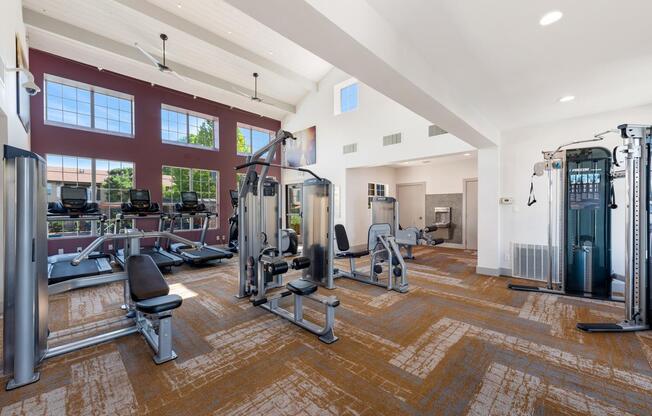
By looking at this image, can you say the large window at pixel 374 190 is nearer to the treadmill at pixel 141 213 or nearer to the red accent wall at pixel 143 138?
the red accent wall at pixel 143 138

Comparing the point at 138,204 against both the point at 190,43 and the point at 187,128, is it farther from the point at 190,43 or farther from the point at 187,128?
the point at 190,43

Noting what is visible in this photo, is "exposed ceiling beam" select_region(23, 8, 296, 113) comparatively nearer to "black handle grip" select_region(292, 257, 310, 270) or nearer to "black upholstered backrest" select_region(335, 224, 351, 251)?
"black upholstered backrest" select_region(335, 224, 351, 251)

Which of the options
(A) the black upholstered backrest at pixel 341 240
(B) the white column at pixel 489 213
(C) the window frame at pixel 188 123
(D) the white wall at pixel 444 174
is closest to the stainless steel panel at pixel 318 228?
(A) the black upholstered backrest at pixel 341 240

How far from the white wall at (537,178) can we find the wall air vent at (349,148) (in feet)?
12.3

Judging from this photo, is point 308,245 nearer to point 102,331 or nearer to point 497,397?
point 102,331

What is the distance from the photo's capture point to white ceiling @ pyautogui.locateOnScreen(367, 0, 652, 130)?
2.11 metres

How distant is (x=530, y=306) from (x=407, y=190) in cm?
624

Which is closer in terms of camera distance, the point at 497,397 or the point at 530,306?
the point at 497,397

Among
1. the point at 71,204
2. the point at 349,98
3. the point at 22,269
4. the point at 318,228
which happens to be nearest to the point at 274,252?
the point at 318,228

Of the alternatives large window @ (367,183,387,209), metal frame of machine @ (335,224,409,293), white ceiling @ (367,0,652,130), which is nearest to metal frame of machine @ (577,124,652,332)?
white ceiling @ (367,0,652,130)

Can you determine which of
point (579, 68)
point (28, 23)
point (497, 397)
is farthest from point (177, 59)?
point (497, 397)

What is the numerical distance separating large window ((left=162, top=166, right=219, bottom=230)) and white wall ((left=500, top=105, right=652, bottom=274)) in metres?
8.08

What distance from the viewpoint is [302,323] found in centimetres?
309

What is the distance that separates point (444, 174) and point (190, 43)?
7.90 metres
